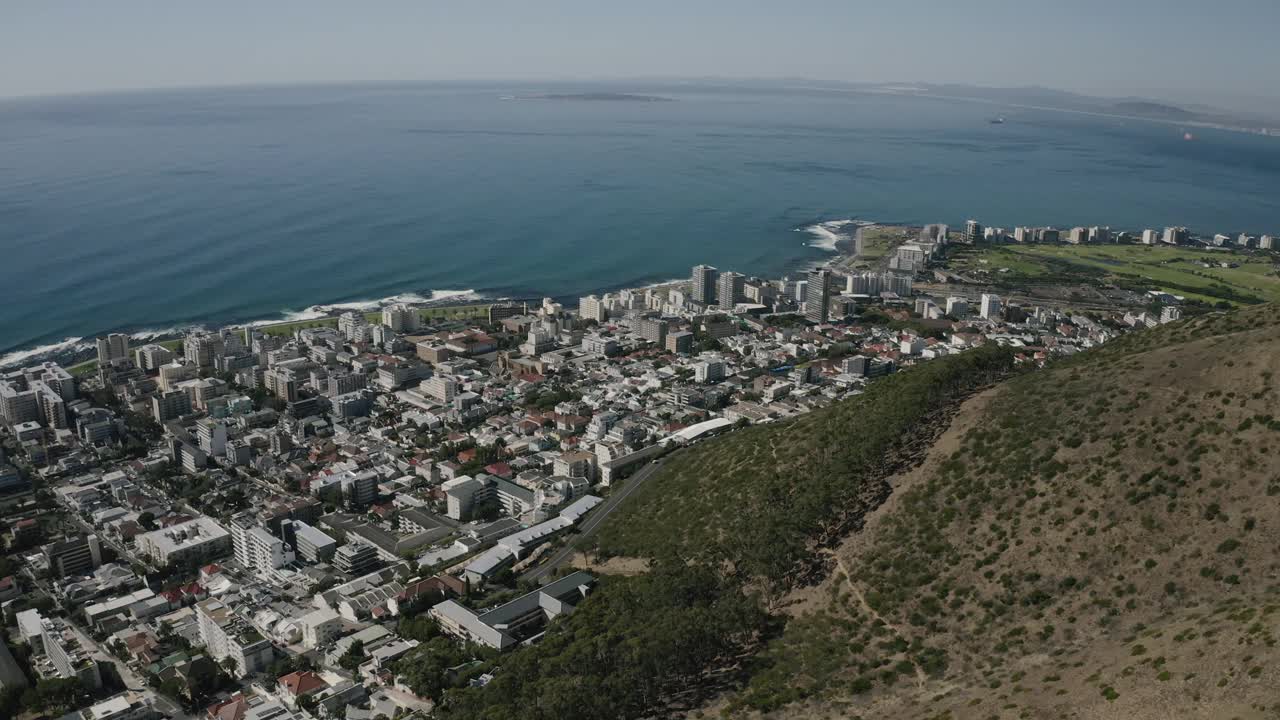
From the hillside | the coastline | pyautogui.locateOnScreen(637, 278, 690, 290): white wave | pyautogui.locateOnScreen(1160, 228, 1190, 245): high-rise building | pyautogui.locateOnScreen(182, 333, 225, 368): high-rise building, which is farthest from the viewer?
pyautogui.locateOnScreen(1160, 228, 1190, 245): high-rise building

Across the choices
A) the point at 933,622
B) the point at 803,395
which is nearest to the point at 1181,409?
the point at 933,622

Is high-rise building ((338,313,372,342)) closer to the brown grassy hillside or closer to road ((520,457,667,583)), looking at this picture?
road ((520,457,667,583))

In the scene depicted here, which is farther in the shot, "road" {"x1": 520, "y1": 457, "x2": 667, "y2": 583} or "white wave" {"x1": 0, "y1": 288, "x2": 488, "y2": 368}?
"white wave" {"x1": 0, "y1": 288, "x2": 488, "y2": 368}

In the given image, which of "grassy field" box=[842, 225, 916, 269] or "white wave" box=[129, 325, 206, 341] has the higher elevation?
"grassy field" box=[842, 225, 916, 269]

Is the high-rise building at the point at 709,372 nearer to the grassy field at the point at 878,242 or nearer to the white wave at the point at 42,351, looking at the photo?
the grassy field at the point at 878,242

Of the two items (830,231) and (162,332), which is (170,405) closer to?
(162,332)

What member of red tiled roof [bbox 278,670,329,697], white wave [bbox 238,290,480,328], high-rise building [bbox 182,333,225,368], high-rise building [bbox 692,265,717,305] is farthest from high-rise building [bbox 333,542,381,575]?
high-rise building [bbox 692,265,717,305]
